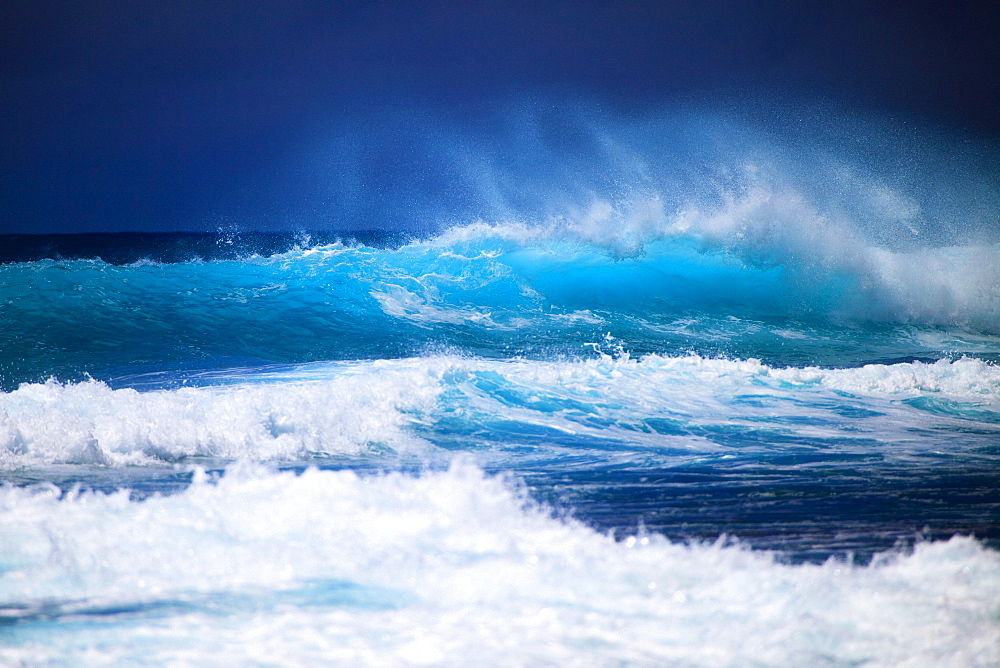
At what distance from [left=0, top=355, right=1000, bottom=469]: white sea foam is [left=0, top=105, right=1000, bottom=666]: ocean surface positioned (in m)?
0.03

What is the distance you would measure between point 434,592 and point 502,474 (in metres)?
1.90

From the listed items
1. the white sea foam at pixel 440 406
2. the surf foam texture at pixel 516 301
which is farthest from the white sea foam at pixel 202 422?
the surf foam texture at pixel 516 301

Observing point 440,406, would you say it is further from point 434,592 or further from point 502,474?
point 434,592

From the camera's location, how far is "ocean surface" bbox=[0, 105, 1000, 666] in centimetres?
221

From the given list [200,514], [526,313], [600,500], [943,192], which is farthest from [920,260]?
[200,514]

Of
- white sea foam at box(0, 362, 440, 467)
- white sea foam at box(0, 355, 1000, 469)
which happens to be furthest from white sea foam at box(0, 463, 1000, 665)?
white sea foam at box(0, 355, 1000, 469)

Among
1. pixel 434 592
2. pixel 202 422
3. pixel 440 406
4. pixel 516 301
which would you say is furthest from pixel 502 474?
pixel 516 301

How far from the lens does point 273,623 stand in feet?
7.37

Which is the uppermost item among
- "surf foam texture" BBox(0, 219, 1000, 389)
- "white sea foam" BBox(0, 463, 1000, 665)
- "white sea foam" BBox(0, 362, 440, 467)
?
"surf foam texture" BBox(0, 219, 1000, 389)

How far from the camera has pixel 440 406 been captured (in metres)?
6.01

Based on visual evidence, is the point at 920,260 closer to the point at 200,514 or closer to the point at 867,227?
the point at 867,227

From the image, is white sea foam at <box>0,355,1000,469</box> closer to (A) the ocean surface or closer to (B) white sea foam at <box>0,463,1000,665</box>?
(A) the ocean surface

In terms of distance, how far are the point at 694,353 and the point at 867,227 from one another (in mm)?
6079

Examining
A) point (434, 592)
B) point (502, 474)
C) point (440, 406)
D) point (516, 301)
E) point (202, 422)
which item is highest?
point (516, 301)
